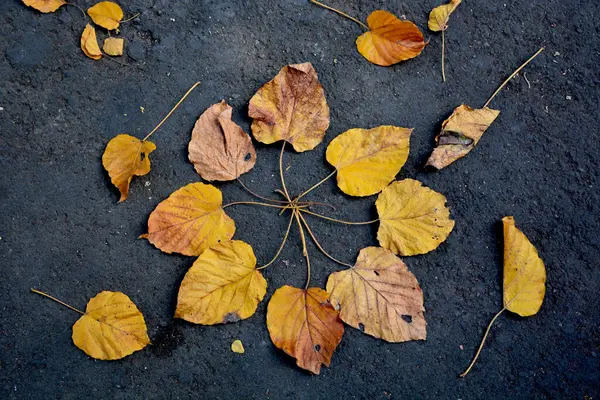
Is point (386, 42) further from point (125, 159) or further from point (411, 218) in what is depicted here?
point (125, 159)

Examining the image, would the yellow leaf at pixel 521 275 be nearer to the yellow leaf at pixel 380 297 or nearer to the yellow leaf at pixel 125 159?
the yellow leaf at pixel 380 297

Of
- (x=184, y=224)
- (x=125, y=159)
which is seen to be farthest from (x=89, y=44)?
(x=184, y=224)

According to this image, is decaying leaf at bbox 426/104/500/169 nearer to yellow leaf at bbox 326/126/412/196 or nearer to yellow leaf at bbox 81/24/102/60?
yellow leaf at bbox 326/126/412/196

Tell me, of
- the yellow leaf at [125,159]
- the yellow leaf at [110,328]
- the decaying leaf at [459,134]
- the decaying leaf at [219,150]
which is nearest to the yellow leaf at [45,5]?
the yellow leaf at [125,159]

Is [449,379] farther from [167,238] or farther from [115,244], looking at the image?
[115,244]

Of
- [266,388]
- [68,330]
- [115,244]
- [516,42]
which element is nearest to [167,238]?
[115,244]
